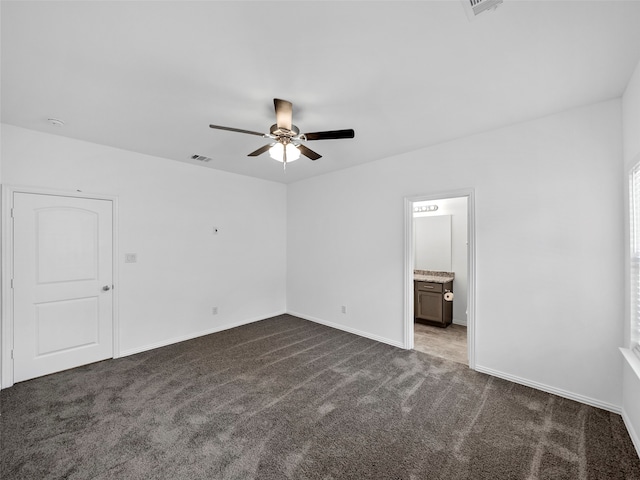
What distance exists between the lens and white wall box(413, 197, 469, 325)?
4.93 metres

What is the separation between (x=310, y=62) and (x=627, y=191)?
2784 millimetres

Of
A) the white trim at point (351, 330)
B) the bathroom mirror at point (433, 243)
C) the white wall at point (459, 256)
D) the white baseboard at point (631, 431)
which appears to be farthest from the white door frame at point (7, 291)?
the white wall at point (459, 256)

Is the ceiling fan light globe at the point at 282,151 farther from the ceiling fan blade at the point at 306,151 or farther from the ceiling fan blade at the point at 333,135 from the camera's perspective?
the ceiling fan blade at the point at 333,135

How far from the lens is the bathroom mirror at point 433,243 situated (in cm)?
514

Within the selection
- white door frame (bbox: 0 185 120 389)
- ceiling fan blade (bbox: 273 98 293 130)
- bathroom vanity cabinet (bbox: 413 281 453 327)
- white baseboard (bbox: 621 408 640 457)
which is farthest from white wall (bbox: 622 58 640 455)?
white door frame (bbox: 0 185 120 389)

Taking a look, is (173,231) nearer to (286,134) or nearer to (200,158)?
(200,158)

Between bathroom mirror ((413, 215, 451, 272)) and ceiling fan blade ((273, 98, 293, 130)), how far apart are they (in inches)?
152

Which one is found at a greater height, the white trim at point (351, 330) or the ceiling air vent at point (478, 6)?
the ceiling air vent at point (478, 6)

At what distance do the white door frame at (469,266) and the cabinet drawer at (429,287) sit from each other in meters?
1.24

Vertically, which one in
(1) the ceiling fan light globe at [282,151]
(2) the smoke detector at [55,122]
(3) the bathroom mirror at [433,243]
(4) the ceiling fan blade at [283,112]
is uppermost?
(2) the smoke detector at [55,122]

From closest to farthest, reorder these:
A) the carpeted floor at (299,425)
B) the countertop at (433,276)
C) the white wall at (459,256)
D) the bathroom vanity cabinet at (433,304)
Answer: the carpeted floor at (299,425) → the bathroom vanity cabinet at (433,304) → the countertop at (433,276) → the white wall at (459,256)

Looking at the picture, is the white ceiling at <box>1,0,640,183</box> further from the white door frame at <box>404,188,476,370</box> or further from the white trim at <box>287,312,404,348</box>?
the white trim at <box>287,312,404,348</box>

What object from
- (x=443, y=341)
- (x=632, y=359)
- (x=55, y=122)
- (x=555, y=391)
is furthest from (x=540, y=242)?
(x=55, y=122)

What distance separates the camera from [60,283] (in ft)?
10.5
